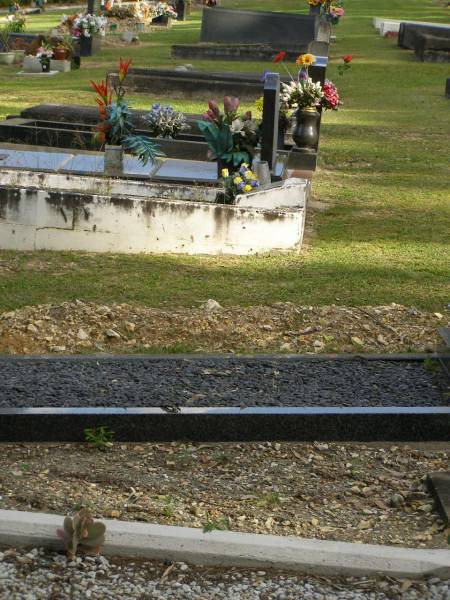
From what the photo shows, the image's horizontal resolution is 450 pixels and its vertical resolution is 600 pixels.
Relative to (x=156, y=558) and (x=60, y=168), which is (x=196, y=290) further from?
(x=156, y=558)

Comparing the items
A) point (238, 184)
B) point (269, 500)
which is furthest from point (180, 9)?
point (269, 500)

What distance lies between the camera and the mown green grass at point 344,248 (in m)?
8.09

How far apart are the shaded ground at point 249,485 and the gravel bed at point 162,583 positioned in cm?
42

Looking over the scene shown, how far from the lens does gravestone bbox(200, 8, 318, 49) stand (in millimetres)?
27906

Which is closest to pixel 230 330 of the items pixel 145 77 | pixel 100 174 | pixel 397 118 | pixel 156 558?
pixel 156 558

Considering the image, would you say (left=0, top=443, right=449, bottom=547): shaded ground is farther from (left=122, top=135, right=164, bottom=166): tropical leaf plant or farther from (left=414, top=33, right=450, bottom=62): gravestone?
(left=414, top=33, right=450, bottom=62): gravestone

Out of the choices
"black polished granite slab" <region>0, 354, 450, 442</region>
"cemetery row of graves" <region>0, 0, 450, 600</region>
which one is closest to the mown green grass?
"cemetery row of graves" <region>0, 0, 450, 600</region>

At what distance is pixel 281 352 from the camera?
6.70m

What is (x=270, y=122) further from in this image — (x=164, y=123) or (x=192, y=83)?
(x=192, y=83)

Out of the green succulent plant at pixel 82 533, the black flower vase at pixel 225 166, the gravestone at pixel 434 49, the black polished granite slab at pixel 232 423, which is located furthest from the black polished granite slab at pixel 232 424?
the gravestone at pixel 434 49

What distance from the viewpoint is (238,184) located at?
32.0 feet

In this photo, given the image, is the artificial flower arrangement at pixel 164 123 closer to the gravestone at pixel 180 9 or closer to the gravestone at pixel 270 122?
the gravestone at pixel 270 122

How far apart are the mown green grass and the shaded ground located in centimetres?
272

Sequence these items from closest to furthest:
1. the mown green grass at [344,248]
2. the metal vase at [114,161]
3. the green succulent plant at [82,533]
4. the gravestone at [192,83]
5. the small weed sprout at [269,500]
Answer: the green succulent plant at [82,533] < the small weed sprout at [269,500] < the mown green grass at [344,248] < the metal vase at [114,161] < the gravestone at [192,83]
